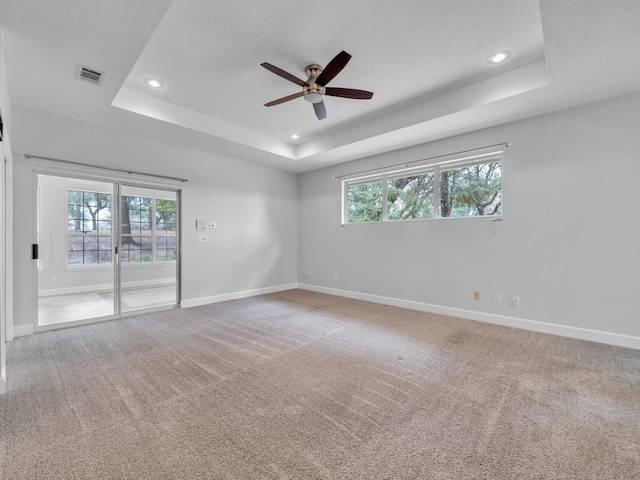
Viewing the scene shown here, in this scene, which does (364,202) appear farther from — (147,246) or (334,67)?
(147,246)

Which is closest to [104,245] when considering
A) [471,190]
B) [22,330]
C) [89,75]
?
[22,330]

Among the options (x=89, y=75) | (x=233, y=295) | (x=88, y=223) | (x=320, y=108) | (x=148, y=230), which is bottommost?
(x=233, y=295)

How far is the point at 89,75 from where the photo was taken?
8.66 ft

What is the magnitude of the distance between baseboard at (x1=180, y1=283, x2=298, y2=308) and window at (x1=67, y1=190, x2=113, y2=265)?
1.53 meters

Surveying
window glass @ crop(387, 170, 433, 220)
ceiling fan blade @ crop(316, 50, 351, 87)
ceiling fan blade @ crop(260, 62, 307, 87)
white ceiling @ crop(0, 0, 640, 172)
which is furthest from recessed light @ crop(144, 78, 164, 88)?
window glass @ crop(387, 170, 433, 220)

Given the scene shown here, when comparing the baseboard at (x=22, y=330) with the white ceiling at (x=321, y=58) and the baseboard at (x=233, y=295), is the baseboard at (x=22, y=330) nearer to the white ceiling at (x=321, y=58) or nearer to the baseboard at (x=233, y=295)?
the baseboard at (x=233, y=295)

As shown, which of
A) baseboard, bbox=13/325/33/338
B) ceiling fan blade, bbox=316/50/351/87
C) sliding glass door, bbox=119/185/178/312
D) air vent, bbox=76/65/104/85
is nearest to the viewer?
ceiling fan blade, bbox=316/50/351/87

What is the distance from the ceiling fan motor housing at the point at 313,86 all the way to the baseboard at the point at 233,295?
12.2 ft

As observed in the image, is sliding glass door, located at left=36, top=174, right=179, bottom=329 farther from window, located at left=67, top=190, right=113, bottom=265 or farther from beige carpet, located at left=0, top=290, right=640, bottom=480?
beige carpet, located at left=0, top=290, right=640, bottom=480

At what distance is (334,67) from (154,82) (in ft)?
6.91

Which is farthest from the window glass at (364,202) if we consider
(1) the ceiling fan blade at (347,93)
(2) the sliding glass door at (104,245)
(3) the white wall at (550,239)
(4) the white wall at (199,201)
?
(2) the sliding glass door at (104,245)

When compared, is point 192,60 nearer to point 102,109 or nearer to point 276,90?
point 276,90

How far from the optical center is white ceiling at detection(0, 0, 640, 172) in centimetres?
203

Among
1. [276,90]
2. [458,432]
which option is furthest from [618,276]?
[276,90]
